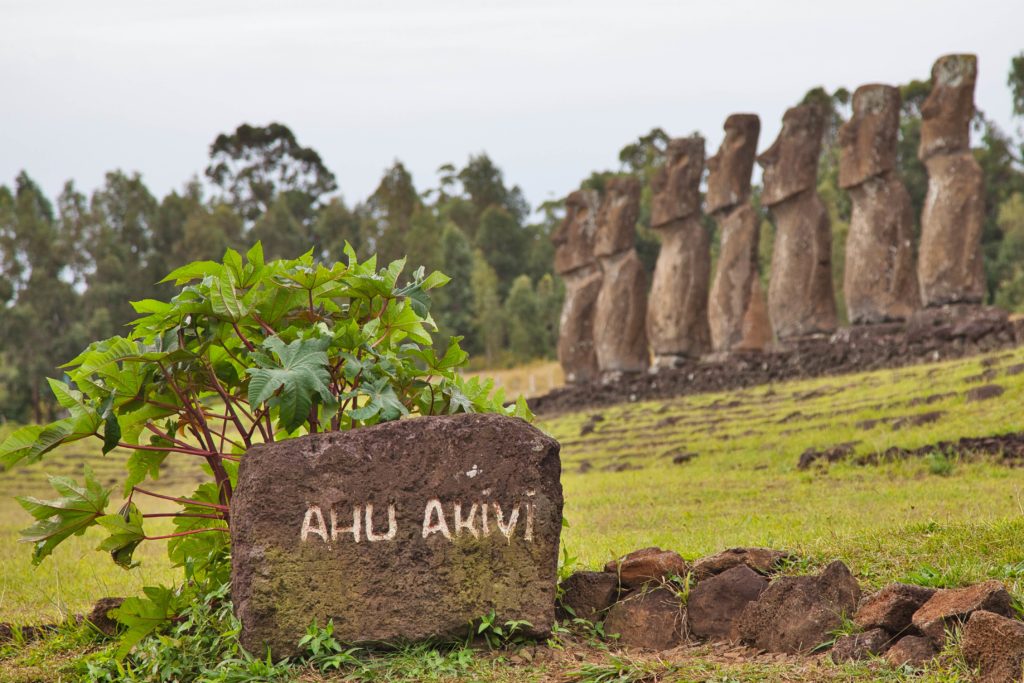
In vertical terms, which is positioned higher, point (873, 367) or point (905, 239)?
point (905, 239)

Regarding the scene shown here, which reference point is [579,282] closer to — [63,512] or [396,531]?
[63,512]

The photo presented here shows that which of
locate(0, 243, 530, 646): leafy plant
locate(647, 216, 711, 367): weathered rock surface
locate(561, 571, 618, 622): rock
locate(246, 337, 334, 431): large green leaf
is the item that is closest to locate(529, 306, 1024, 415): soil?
locate(647, 216, 711, 367): weathered rock surface

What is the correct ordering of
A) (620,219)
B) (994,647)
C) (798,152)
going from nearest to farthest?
(994,647)
(798,152)
(620,219)

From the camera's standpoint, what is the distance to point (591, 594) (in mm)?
5324

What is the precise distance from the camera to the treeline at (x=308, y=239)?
35469 mm

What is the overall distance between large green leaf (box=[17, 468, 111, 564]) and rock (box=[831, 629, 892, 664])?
9.68 ft

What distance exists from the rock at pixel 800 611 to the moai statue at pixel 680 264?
15831 millimetres

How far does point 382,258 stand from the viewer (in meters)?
37.6

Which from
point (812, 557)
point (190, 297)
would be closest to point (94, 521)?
point (190, 297)

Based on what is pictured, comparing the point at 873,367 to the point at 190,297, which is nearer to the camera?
the point at 190,297

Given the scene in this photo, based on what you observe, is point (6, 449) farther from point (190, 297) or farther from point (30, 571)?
point (30, 571)

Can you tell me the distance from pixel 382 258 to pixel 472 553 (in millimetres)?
33163

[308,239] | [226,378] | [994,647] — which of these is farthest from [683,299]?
[308,239]

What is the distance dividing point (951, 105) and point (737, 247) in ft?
14.2
